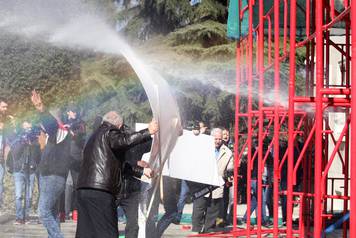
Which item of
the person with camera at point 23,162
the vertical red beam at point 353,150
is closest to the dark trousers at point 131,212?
the person with camera at point 23,162

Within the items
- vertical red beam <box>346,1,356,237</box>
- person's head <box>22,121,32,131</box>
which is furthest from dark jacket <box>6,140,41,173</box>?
vertical red beam <box>346,1,356,237</box>

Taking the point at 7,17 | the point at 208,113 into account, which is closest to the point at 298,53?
the point at 208,113

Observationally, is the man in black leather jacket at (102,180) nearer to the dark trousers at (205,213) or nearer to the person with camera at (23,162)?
the dark trousers at (205,213)

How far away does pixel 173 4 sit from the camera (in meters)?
21.4

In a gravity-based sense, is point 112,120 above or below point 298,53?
below

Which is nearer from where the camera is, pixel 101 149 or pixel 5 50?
pixel 101 149

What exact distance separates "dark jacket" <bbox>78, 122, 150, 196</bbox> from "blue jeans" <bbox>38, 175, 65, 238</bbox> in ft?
5.25

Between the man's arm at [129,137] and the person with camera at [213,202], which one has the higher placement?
the man's arm at [129,137]

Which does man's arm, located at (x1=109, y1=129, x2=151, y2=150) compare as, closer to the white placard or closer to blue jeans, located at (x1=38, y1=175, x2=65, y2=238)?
blue jeans, located at (x1=38, y1=175, x2=65, y2=238)

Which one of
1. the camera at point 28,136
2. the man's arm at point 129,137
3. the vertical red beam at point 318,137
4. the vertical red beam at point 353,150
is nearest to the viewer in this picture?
the vertical red beam at point 353,150

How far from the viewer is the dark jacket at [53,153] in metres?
9.55

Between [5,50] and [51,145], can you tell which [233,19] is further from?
[5,50]

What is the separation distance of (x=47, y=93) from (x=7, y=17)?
8711 millimetres

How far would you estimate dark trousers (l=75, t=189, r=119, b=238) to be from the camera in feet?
25.2
